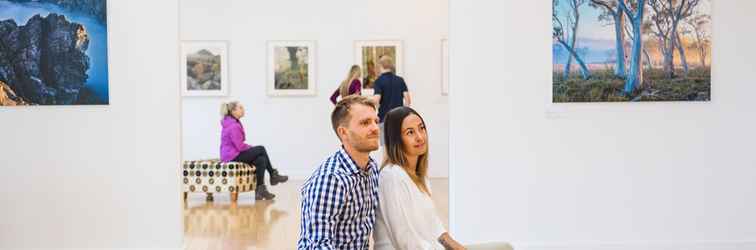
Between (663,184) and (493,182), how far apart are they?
1300mm

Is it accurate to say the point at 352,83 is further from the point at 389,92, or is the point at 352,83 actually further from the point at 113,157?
the point at 113,157

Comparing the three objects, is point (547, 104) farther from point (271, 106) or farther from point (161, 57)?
point (271, 106)

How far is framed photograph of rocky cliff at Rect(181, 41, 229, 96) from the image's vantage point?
1380 centimetres

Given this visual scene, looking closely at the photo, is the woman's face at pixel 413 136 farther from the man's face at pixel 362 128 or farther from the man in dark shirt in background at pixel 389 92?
the man in dark shirt in background at pixel 389 92

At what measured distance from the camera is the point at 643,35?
7.29 meters

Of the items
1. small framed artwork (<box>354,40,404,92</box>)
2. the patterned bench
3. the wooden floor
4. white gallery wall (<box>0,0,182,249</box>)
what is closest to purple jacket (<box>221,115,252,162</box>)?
the patterned bench

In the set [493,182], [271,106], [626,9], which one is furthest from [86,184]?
[271,106]

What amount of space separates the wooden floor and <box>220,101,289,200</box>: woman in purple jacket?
0.74 ft

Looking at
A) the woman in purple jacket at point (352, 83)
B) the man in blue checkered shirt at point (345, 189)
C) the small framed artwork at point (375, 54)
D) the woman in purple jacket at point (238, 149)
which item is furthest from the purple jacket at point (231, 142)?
the man in blue checkered shirt at point (345, 189)

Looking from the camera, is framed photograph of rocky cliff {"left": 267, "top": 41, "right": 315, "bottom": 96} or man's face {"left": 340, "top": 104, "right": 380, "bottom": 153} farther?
framed photograph of rocky cliff {"left": 267, "top": 41, "right": 315, "bottom": 96}

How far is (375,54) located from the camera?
13.7 m

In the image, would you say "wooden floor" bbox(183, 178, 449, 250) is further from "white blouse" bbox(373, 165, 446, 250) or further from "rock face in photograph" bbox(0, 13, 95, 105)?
"white blouse" bbox(373, 165, 446, 250)

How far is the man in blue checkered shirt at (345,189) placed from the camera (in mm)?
3045

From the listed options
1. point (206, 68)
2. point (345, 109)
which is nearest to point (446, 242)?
point (345, 109)
